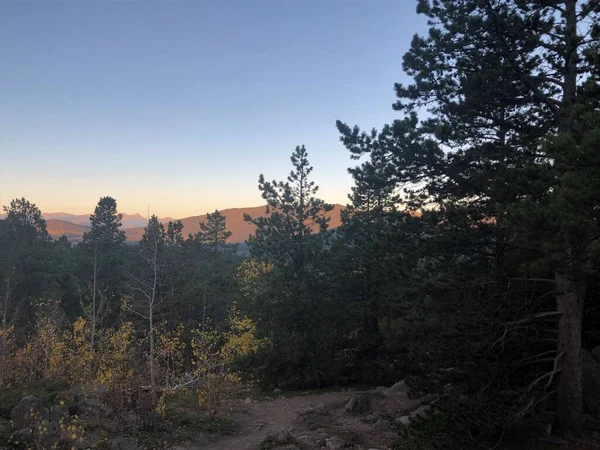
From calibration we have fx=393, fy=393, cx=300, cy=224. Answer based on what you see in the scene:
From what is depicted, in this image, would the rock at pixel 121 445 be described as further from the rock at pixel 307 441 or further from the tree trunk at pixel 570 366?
the tree trunk at pixel 570 366

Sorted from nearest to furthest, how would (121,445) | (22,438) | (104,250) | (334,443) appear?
(22,438), (121,445), (334,443), (104,250)

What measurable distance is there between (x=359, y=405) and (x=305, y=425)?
2.41 metres

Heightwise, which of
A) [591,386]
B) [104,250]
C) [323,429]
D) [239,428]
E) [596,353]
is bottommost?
[239,428]

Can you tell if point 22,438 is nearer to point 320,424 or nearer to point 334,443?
point 334,443

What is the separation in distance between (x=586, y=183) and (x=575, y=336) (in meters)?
4.34

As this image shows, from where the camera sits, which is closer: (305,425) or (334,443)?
Result: (334,443)

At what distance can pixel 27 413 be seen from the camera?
935cm

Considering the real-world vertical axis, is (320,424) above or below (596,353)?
below

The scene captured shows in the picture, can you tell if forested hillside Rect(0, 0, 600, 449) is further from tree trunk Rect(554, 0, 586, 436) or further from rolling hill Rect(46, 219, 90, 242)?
rolling hill Rect(46, 219, 90, 242)

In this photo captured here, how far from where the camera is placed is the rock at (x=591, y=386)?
8.92 metres

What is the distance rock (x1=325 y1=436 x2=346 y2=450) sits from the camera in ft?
30.7

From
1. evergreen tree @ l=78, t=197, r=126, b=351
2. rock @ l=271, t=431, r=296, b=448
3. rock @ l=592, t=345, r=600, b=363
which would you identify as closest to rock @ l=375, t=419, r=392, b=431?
rock @ l=271, t=431, r=296, b=448

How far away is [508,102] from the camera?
9.31 metres

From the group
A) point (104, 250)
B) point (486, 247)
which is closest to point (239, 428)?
point (486, 247)
